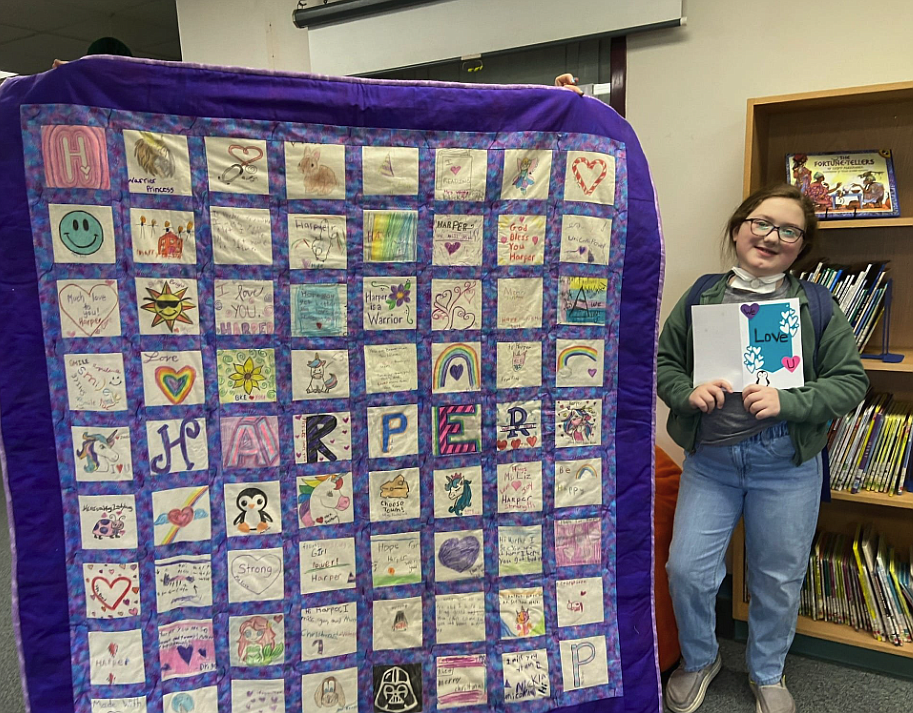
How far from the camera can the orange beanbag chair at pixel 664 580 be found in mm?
1849

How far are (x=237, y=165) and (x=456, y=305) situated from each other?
1.73 feet

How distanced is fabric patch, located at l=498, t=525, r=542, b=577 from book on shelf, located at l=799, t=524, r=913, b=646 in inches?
36.7

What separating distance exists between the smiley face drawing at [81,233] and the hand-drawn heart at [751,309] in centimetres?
144

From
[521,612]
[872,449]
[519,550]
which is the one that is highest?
[872,449]

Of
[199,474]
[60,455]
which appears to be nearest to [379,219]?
[199,474]

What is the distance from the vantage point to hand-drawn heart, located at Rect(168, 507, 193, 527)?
132 centimetres

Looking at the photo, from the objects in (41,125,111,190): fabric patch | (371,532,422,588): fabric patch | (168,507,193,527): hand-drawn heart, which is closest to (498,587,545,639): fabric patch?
(371,532,422,588): fabric patch

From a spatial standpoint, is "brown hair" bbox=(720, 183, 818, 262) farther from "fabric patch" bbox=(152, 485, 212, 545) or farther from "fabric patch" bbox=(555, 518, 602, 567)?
"fabric patch" bbox=(152, 485, 212, 545)

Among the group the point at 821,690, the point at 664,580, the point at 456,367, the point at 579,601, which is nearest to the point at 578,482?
the point at 579,601

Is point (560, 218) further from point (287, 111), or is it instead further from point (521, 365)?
point (287, 111)

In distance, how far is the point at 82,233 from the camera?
1.23m

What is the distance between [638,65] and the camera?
223cm

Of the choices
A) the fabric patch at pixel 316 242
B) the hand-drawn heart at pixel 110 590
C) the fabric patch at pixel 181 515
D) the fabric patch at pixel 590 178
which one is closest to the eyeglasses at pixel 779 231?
the fabric patch at pixel 590 178

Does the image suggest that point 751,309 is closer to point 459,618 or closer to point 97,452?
point 459,618
